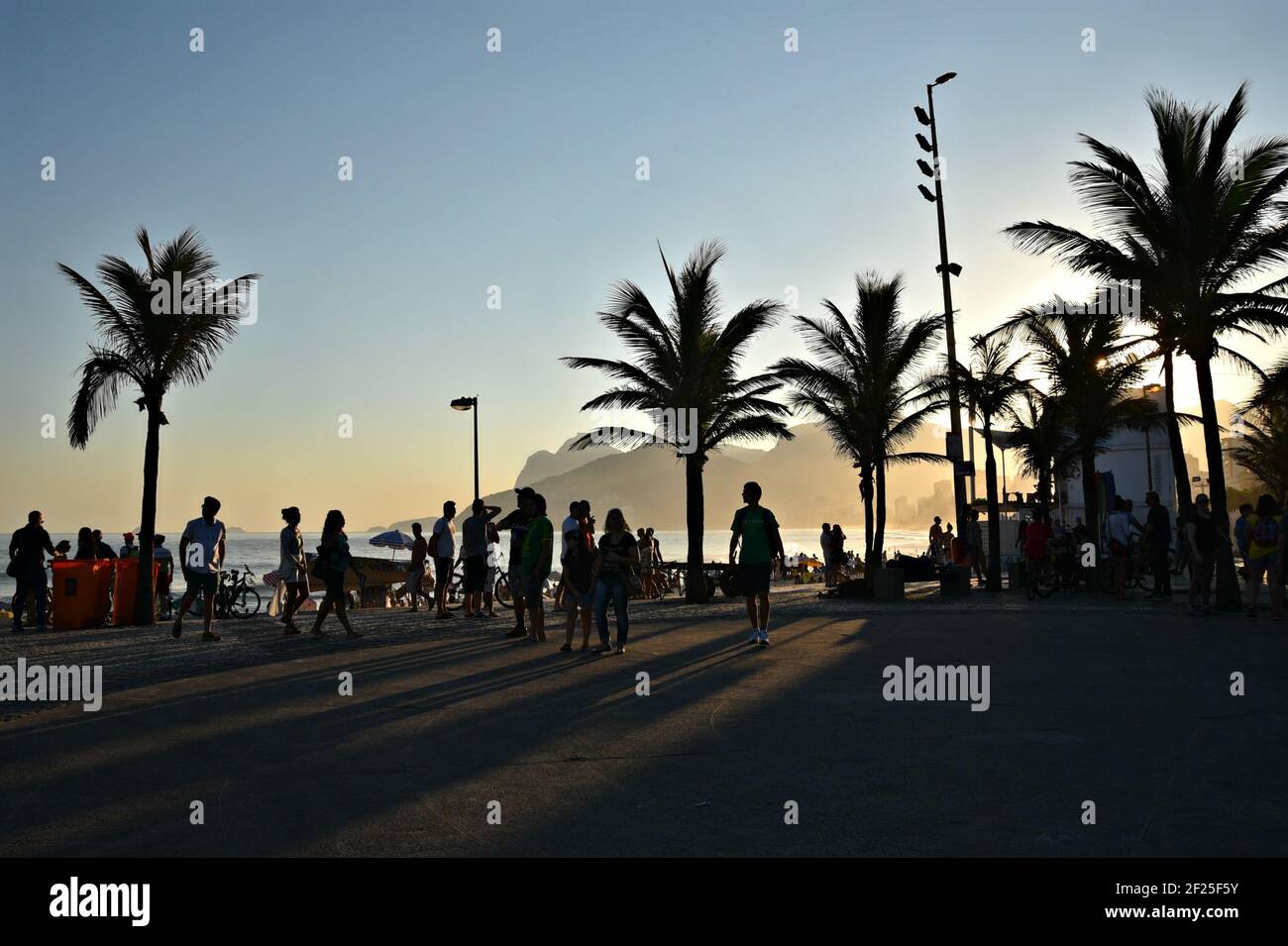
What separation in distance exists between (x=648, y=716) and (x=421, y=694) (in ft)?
8.33

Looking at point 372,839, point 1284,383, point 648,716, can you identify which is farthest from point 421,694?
point 1284,383

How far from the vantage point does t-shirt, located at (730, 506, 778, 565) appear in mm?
13898

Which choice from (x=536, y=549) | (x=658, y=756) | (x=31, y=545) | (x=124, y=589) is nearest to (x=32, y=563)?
(x=31, y=545)

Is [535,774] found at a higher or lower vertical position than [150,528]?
lower

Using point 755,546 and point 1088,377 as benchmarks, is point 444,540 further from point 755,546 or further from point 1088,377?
point 1088,377

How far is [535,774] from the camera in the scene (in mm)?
6727

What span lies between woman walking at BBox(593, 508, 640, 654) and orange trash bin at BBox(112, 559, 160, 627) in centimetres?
1006

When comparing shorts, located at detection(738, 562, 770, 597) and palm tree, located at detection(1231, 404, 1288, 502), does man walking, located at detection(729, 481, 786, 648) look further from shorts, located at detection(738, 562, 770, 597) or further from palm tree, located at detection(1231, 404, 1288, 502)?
palm tree, located at detection(1231, 404, 1288, 502)

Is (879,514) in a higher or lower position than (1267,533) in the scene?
higher

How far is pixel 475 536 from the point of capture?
18547mm

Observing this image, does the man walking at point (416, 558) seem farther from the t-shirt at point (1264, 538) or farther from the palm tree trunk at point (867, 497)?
the t-shirt at point (1264, 538)

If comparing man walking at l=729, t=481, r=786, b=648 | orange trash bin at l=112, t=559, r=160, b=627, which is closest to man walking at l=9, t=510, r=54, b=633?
orange trash bin at l=112, t=559, r=160, b=627

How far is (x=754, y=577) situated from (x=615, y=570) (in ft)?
5.90
